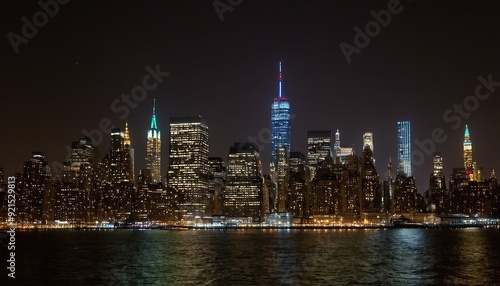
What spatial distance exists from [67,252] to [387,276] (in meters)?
55.8

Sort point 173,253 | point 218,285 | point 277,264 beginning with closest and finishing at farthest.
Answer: point 218,285, point 277,264, point 173,253

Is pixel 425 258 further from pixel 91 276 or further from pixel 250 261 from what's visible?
pixel 91 276

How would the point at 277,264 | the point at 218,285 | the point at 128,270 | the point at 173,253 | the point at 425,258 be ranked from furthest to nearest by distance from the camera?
the point at 173,253, the point at 425,258, the point at 277,264, the point at 128,270, the point at 218,285

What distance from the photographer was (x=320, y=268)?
246 feet

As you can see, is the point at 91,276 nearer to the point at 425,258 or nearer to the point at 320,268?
the point at 320,268

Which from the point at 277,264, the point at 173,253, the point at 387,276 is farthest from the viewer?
the point at 173,253

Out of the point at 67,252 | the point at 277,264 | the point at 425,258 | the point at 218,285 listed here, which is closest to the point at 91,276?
the point at 218,285

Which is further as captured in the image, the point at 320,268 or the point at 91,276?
the point at 320,268

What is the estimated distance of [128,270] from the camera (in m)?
74.0

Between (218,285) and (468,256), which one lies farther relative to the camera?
(468,256)

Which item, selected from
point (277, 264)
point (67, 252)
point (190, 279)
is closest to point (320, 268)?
point (277, 264)

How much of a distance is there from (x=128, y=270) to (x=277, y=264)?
1717 centimetres

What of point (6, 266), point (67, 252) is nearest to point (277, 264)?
point (6, 266)

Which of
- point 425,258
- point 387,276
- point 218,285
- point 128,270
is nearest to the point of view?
point 218,285
